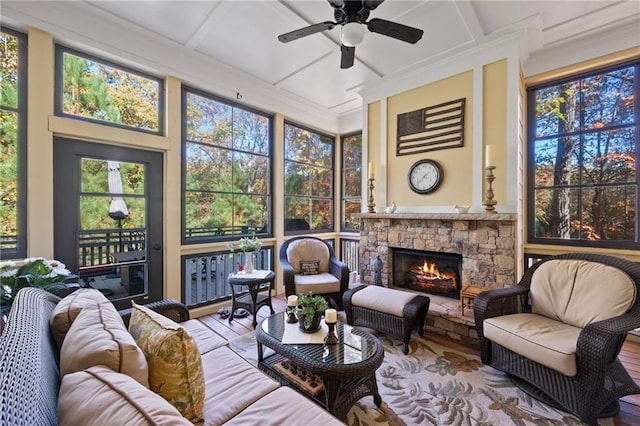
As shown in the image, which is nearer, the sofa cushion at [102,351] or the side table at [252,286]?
the sofa cushion at [102,351]

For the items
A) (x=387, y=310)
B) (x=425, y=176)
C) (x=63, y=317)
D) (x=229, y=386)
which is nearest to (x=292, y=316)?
(x=229, y=386)

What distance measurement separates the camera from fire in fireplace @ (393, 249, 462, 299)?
350 cm

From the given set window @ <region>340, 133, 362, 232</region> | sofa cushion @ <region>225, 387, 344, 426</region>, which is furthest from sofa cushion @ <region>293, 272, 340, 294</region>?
sofa cushion @ <region>225, 387, 344, 426</region>

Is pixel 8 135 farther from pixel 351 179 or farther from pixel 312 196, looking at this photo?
pixel 351 179

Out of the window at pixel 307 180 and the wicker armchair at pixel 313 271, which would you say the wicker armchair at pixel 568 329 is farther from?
the window at pixel 307 180

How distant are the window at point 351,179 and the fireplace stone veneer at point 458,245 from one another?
1318mm

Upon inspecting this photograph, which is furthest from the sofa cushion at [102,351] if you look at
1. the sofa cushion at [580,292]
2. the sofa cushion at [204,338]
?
the sofa cushion at [580,292]

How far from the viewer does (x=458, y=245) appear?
3.31 meters

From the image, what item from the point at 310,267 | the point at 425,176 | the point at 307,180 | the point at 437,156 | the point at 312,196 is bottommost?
the point at 310,267

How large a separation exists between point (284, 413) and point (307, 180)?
416 centimetres

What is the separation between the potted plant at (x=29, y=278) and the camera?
1.92 metres

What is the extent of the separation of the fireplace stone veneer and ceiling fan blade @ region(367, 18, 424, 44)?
1926 millimetres

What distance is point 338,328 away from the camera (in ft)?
7.12

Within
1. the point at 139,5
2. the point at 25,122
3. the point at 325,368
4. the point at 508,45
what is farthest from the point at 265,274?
the point at 508,45
